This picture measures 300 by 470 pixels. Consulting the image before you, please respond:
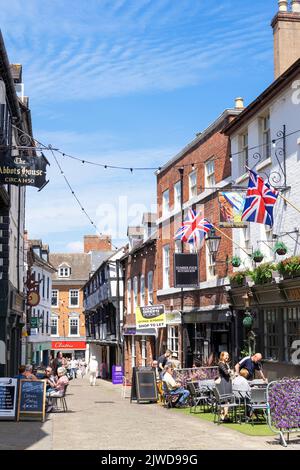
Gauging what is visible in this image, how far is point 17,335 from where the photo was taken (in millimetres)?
29484

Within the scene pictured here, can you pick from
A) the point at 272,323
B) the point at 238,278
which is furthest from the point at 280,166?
the point at 272,323

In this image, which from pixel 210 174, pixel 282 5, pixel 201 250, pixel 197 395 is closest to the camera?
pixel 197 395

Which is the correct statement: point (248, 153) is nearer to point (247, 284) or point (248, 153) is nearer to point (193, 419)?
point (247, 284)

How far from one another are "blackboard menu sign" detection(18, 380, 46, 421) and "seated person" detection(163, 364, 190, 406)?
4.37m

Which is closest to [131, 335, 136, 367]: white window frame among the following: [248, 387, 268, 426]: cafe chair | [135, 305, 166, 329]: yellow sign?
[135, 305, 166, 329]: yellow sign

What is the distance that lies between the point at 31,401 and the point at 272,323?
691 cm

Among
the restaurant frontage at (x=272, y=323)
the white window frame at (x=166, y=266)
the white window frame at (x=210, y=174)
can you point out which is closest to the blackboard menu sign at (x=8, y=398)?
the restaurant frontage at (x=272, y=323)

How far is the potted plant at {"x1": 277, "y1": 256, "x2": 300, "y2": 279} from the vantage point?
1602cm

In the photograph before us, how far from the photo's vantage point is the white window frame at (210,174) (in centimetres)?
2339

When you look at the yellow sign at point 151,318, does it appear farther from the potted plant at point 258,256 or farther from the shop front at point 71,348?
the shop front at point 71,348

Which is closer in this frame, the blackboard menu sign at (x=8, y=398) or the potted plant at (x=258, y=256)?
the blackboard menu sign at (x=8, y=398)

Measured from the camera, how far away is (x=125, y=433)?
1347cm

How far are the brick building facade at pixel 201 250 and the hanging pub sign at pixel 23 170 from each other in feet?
18.9

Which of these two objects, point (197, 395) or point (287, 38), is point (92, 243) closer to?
point (287, 38)
